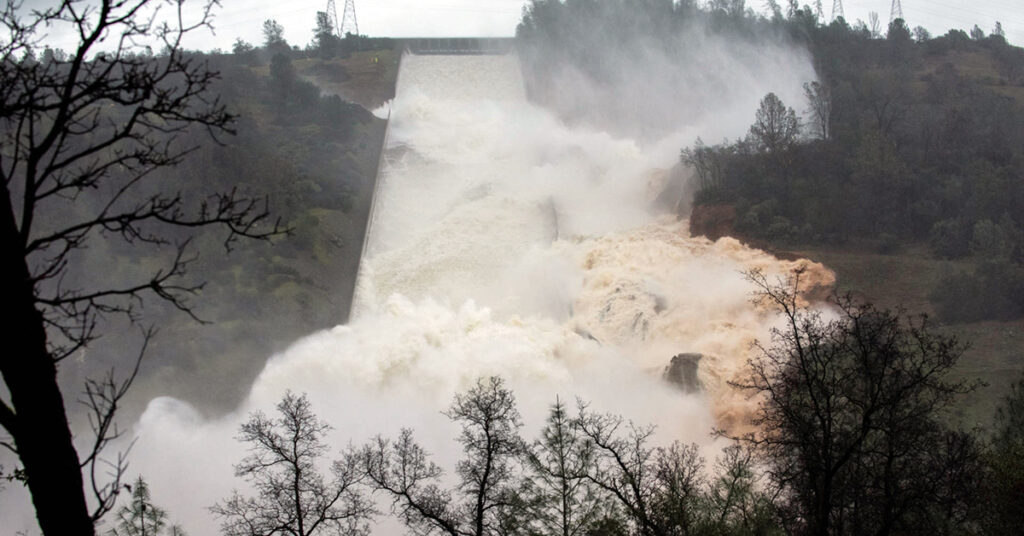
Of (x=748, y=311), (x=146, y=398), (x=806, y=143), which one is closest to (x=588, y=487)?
(x=748, y=311)

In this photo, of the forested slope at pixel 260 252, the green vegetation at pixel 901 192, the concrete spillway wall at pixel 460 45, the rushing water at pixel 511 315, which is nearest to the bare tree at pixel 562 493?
the rushing water at pixel 511 315

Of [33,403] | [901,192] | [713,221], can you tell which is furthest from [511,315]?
[33,403]

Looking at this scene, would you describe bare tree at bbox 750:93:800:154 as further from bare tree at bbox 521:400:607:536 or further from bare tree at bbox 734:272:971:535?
bare tree at bbox 521:400:607:536

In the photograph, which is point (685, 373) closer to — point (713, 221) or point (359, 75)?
point (713, 221)

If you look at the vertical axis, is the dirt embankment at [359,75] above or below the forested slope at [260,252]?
above

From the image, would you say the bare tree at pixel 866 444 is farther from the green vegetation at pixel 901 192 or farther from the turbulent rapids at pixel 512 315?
the turbulent rapids at pixel 512 315

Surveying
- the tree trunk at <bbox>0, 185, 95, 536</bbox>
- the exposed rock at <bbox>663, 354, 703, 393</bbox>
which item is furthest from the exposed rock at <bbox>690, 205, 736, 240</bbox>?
the tree trunk at <bbox>0, 185, 95, 536</bbox>

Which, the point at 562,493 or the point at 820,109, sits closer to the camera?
the point at 562,493
